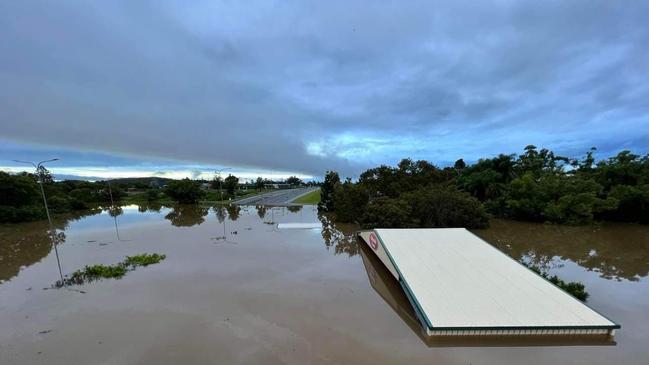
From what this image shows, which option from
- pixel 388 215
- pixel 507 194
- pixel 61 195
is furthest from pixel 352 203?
pixel 61 195

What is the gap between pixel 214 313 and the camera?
30.6 feet

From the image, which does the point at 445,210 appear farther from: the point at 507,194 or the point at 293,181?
the point at 293,181

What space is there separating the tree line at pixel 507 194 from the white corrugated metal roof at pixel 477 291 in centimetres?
875

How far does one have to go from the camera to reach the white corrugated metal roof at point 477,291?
7.75m

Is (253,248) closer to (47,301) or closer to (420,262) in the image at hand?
(47,301)

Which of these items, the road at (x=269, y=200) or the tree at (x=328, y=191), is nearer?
the tree at (x=328, y=191)

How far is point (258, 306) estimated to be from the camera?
979 centimetres

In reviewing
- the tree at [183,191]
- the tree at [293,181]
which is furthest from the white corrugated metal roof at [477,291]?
the tree at [293,181]

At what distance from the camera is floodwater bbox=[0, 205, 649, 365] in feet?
23.6

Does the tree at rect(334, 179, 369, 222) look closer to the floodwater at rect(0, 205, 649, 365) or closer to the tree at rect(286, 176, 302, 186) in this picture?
the floodwater at rect(0, 205, 649, 365)

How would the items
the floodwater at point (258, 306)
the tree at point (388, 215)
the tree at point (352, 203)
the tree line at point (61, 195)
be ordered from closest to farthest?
the floodwater at point (258, 306) → the tree at point (388, 215) → the tree at point (352, 203) → the tree line at point (61, 195)

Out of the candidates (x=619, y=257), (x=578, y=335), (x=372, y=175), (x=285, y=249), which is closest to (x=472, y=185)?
(x=372, y=175)

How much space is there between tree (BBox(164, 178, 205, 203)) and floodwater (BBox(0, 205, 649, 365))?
98.1 feet

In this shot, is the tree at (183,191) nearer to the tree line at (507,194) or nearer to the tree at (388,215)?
the tree line at (507,194)
